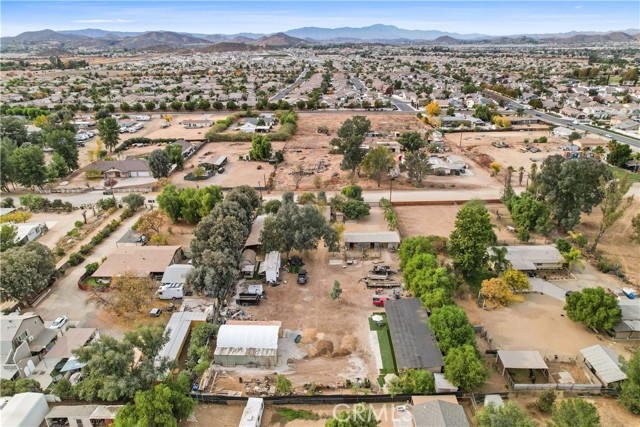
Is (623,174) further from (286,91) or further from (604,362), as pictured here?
(286,91)

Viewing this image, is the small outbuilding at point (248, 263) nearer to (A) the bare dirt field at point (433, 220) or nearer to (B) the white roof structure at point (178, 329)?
(B) the white roof structure at point (178, 329)

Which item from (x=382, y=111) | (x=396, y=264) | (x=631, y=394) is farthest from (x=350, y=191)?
(x=382, y=111)

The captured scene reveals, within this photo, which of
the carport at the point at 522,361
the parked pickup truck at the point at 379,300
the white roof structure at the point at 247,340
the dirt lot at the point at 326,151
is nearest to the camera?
the carport at the point at 522,361

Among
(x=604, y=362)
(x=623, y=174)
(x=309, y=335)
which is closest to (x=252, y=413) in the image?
(x=309, y=335)

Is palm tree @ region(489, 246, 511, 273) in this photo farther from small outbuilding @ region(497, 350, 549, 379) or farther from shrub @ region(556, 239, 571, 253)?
small outbuilding @ region(497, 350, 549, 379)

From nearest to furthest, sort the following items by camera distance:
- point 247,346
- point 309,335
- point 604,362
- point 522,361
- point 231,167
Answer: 1. point 604,362
2. point 522,361
3. point 247,346
4. point 309,335
5. point 231,167

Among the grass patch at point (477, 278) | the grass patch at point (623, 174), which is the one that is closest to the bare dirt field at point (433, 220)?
the grass patch at point (477, 278)
